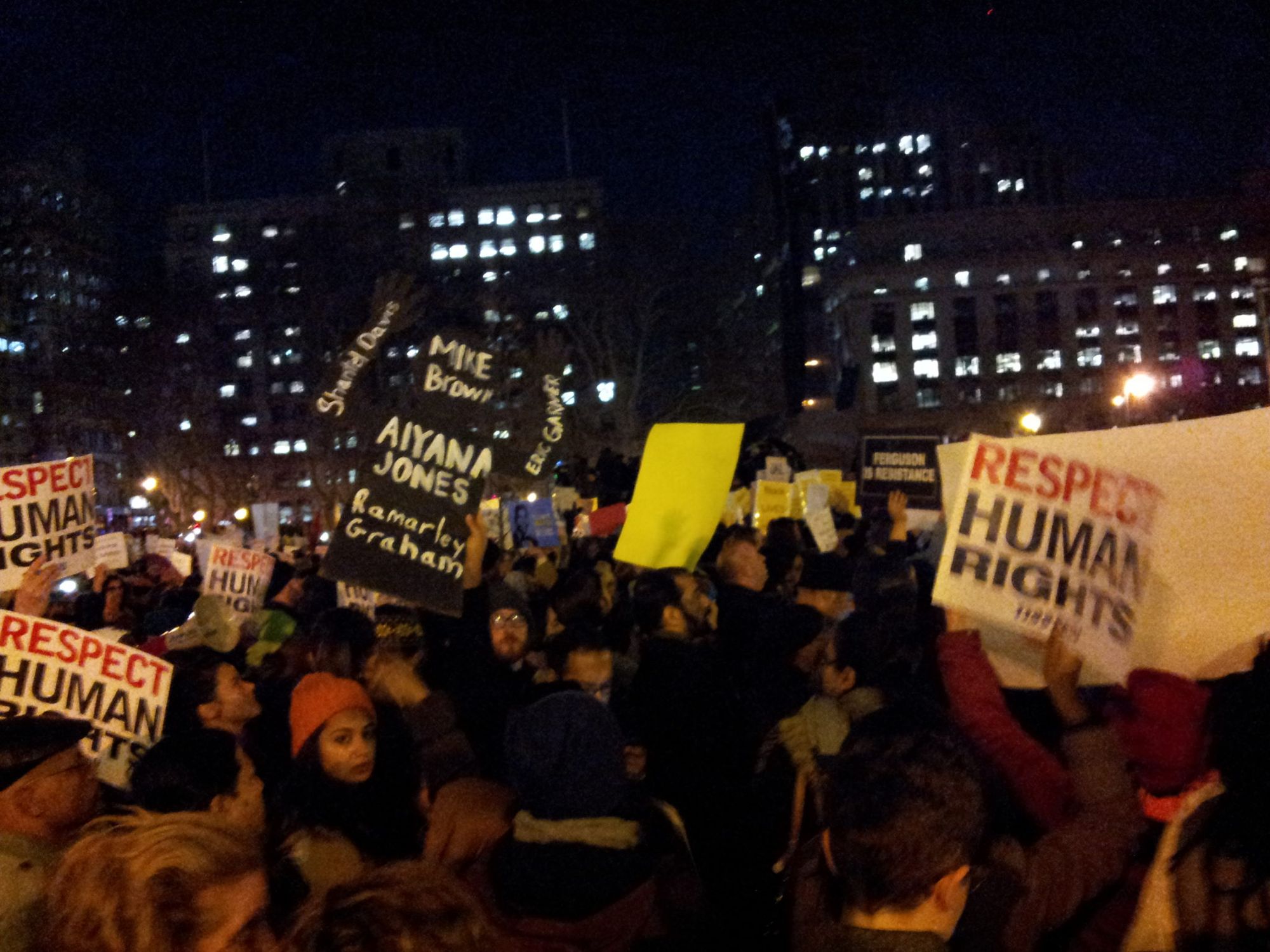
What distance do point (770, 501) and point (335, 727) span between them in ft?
25.8

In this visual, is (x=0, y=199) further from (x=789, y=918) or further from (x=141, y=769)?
(x=789, y=918)

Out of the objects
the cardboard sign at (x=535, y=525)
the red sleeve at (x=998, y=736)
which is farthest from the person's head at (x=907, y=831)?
the cardboard sign at (x=535, y=525)

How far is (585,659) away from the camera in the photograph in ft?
12.5

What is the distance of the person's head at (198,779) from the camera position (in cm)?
318

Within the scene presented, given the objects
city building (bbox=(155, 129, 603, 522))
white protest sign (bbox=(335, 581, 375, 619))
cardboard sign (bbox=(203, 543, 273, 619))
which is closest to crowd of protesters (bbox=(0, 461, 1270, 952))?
white protest sign (bbox=(335, 581, 375, 619))

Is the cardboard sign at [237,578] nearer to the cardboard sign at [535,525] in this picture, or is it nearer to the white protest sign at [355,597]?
the white protest sign at [355,597]

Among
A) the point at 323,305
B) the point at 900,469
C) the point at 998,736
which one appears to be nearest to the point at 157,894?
the point at 998,736

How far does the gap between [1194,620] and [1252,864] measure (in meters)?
1.42

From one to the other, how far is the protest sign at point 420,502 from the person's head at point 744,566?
136cm

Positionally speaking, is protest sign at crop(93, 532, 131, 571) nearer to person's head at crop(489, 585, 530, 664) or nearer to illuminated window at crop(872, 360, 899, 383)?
person's head at crop(489, 585, 530, 664)

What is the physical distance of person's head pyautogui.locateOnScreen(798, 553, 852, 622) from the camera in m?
5.61

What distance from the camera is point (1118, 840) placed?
2.45m

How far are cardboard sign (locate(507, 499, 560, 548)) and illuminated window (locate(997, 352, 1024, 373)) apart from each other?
315 feet

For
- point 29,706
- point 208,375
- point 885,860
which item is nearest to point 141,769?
point 29,706
